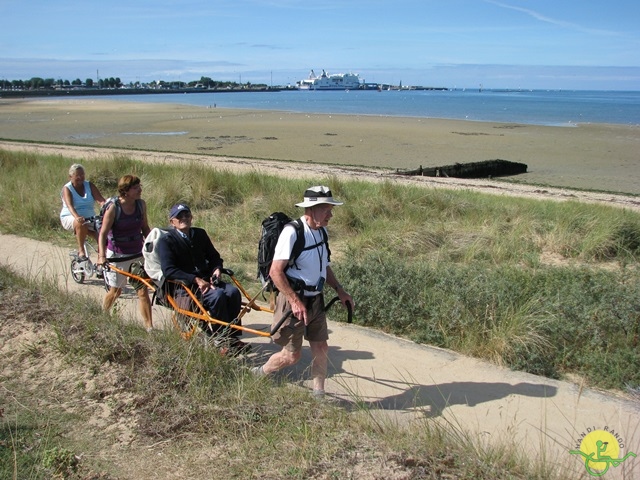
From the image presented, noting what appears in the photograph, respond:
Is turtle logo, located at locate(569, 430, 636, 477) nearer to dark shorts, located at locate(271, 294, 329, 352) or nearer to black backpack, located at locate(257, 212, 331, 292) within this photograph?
dark shorts, located at locate(271, 294, 329, 352)

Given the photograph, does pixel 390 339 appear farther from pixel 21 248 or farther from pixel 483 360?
pixel 21 248

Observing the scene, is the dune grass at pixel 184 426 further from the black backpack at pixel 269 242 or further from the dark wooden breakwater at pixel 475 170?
the dark wooden breakwater at pixel 475 170

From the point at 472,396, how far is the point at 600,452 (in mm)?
1124

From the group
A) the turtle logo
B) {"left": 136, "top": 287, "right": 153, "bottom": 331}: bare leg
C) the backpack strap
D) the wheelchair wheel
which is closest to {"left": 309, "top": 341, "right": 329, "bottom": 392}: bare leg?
the backpack strap

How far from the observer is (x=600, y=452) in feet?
13.4

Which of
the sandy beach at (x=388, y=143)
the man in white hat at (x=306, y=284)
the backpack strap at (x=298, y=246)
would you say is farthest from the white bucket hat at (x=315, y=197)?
the sandy beach at (x=388, y=143)

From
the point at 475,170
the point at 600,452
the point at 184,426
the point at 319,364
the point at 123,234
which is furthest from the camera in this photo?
the point at 475,170

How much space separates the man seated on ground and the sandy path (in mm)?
490

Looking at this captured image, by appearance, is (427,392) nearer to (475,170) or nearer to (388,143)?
(475,170)

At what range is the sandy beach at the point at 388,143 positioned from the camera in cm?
2373

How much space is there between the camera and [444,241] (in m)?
9.74

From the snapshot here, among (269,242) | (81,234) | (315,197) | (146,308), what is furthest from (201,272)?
(81,234)

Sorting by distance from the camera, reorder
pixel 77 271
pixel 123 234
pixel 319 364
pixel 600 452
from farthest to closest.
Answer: pixel 77 271
pixel 123 234
pixel 319 364
pixel 600 452

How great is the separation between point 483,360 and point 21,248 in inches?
284
